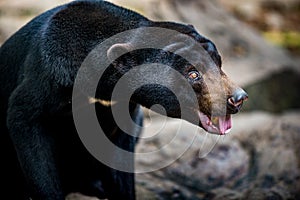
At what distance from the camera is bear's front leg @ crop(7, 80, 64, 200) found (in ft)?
12.5

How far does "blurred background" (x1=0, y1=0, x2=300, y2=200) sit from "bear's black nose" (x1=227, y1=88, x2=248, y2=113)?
1.77 meters

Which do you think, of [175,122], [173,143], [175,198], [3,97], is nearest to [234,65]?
[175,122]

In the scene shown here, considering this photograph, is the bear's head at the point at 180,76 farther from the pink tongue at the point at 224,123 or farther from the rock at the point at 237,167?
the rock at the point at 237,167

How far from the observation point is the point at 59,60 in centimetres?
383

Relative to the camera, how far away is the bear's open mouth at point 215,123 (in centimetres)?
368

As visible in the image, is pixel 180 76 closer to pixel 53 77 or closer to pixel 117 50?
pixel 117 50

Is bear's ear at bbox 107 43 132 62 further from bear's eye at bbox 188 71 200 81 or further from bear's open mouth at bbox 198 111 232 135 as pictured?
bear's open mouth at bbox 198 111 232 135

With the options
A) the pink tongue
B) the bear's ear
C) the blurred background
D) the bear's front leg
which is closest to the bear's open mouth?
the pink tongue

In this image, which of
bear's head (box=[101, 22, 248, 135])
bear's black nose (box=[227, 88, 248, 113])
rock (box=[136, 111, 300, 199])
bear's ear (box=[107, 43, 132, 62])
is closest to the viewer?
bear's black nose (box=[227, 88, 248, 113])

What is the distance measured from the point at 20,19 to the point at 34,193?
4.12 m

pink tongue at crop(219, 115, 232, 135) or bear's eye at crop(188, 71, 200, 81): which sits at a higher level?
bear's eye at crop(188, 71, 200, 81)

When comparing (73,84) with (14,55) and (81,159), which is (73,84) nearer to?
(14,55)

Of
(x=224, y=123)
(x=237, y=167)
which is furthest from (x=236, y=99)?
(x=237, y=167)

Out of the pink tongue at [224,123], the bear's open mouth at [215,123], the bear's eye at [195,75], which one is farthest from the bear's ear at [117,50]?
the pink tongue at [224,123]
